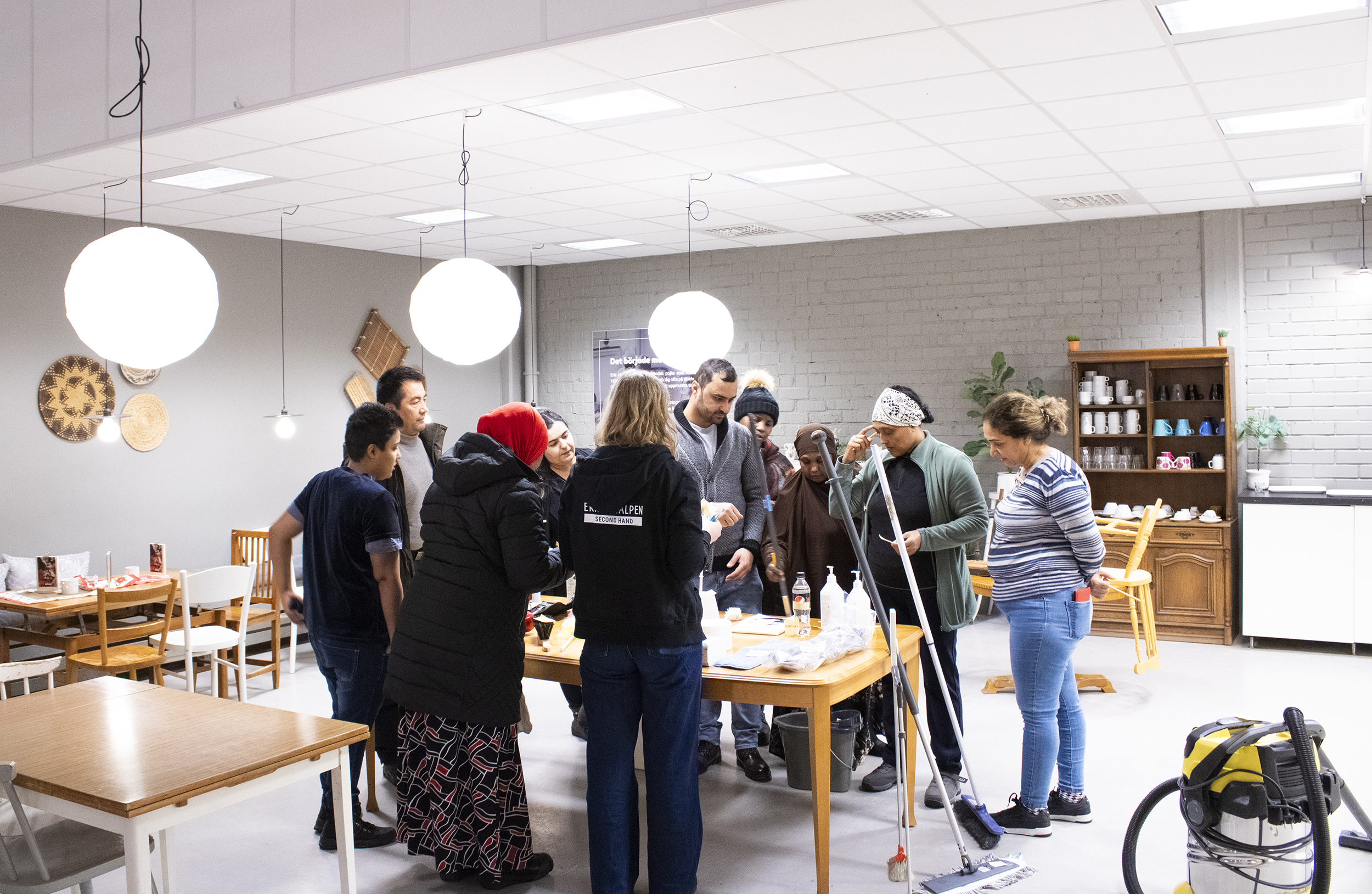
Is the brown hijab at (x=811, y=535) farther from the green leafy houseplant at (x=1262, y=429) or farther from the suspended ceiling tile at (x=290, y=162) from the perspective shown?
the green leafy houseplant at (x=1262, y=429)

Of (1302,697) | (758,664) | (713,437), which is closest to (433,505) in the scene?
(758,664)

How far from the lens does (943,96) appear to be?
431cm

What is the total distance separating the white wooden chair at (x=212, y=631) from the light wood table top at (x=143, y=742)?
2.50 meters

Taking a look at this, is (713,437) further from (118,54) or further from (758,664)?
(118,54)

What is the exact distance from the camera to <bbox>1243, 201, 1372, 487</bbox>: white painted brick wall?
684 centimetres

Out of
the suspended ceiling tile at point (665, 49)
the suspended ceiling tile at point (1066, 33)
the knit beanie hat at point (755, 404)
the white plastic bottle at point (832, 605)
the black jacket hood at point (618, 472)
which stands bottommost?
the white plastic bottle at point (832, 605)

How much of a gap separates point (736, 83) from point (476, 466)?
77.5 inches

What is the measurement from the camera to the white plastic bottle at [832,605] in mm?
3658

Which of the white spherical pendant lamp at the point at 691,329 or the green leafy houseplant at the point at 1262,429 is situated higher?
the white spherical pendant lamp at the point at 691,329

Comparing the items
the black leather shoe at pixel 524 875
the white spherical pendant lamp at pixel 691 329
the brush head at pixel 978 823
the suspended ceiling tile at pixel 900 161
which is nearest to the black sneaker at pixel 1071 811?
the brush head at pixel 978 823

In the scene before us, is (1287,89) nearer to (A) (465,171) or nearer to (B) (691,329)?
(B) (691,329)

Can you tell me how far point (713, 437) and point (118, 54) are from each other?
11.3 ft

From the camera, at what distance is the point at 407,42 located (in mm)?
4031

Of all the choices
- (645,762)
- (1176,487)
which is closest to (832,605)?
(645,762)
